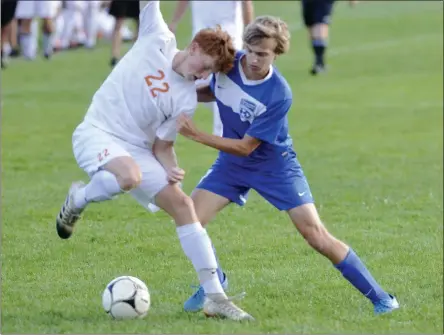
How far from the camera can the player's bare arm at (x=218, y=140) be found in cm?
637

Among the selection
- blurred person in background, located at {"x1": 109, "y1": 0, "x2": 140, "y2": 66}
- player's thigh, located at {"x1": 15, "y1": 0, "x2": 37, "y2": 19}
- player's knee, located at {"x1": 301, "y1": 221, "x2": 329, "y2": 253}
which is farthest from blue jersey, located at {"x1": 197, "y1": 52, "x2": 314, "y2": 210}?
player's thigh, located at {"x1": 15, "y1": 0, "x2": 37, "y2": 19}

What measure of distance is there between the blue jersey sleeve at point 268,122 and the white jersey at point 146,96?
1.24 ft

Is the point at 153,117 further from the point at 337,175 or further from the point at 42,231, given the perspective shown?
the point at 337,175

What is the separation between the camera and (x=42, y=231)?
9203 millimetres

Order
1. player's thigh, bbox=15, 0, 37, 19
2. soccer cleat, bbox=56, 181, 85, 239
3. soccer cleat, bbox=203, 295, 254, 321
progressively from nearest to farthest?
soccer cleat, bbox=203, 295, 254, 321 < soccer cleat, bbox=56, 181, 85, 239 < player's thigh, bbox=15, 0, 37, 19

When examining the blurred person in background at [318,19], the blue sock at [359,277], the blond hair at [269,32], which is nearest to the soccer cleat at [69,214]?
the blond hair at [269,32]

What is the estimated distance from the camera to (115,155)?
644cm

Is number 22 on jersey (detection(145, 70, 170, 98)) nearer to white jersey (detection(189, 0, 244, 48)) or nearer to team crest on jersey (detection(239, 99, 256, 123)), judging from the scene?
team crest on jersey (detection(239, 99, 256, 123))

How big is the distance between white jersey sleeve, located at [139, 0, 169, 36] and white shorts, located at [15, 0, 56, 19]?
14602 millimetres

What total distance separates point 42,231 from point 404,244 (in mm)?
2964

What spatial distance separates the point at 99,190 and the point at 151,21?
108cm

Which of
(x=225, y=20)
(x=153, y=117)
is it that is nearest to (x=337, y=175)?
(x=225, y=20)

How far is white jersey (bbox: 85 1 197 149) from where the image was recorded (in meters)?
6.46

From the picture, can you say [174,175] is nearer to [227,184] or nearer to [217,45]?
[227,184]
